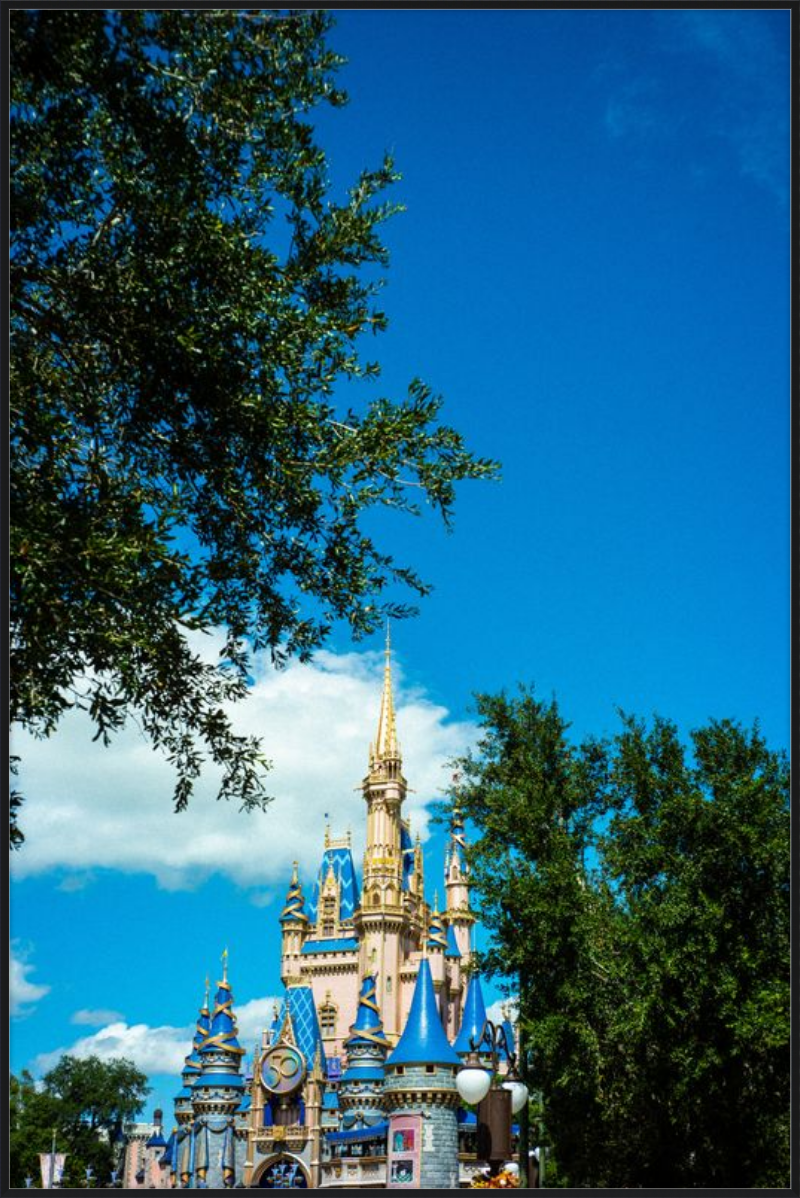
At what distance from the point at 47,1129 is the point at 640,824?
230 feet

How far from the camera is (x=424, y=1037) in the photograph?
153ft

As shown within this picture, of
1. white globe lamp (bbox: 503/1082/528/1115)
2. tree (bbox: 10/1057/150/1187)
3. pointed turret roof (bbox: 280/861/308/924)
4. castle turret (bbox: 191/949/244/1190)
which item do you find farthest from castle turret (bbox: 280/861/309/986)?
white globe lamp (bbox: 503/1082/528/1115)

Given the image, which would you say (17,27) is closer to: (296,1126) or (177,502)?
(177,502)

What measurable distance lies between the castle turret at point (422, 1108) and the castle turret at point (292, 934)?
102ft

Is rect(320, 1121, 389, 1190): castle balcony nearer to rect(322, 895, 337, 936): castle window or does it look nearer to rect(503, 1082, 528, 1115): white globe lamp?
rect(322, 895, 337, 936): castle window

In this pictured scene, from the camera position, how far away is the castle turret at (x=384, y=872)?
237ft

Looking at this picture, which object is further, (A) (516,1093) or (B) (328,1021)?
(B) (328,1021)

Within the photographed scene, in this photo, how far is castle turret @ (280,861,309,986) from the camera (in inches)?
3036

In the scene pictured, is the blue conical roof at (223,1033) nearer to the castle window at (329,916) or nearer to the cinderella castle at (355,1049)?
the cinderella castle at (355,1049)

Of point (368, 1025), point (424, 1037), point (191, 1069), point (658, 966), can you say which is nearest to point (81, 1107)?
point (191, 1069)

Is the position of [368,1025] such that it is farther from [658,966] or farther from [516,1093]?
[516,1093]

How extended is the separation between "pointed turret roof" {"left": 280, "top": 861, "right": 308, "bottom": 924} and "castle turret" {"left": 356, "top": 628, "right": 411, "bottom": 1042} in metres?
5.86

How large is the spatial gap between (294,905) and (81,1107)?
28760mm

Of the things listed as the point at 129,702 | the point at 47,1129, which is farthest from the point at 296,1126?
the point at 129,702
